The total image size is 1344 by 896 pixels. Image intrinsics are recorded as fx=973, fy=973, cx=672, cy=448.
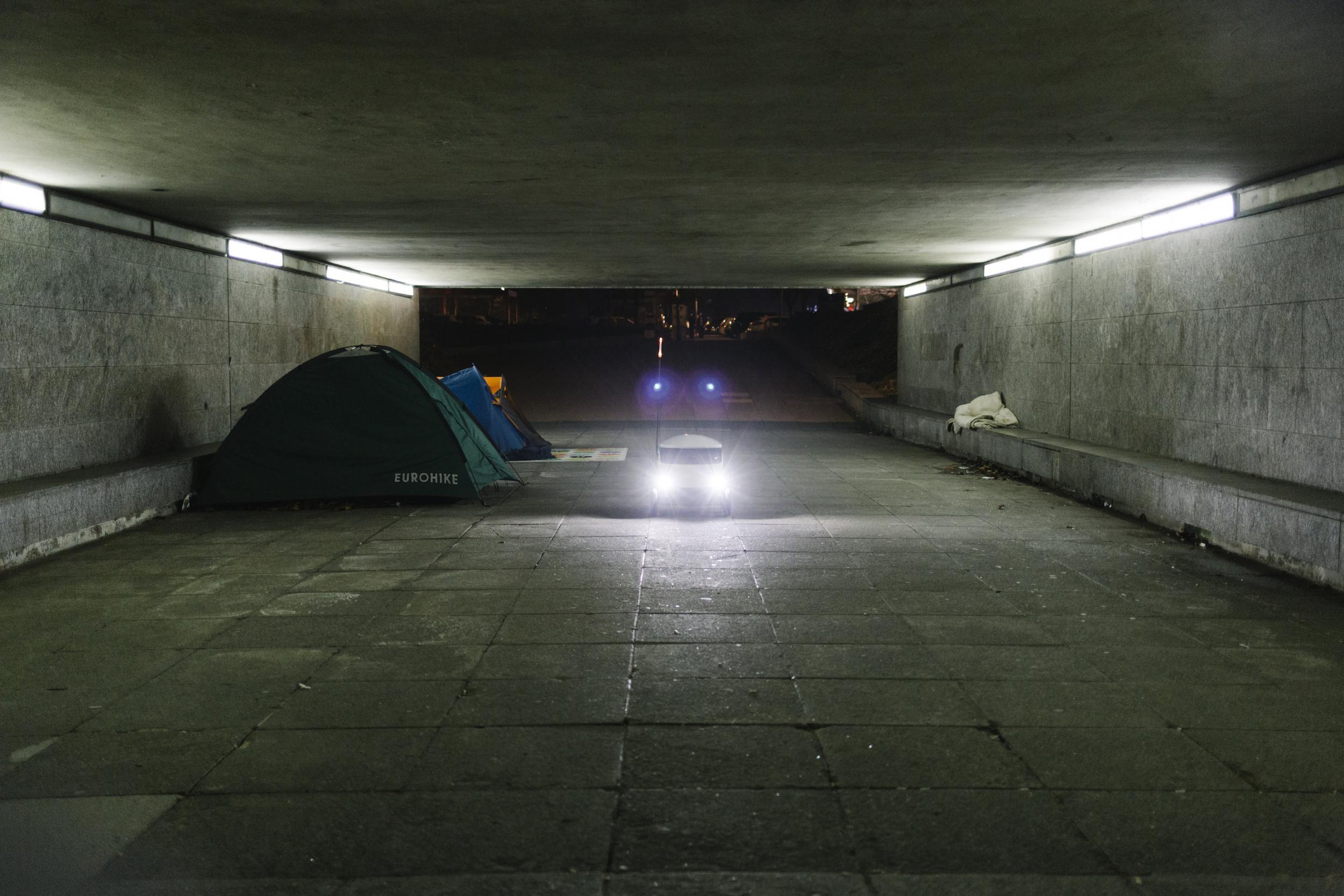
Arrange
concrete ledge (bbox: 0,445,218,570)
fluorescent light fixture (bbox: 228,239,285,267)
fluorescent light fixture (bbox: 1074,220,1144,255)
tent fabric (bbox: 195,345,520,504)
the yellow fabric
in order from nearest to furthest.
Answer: concrete ledge (bbox: 0,445,218,570) → tent fabric (bbox: 195,345,520,504) → fluorescent light fixture (bbox: 1074,220,1144,255) → fluorescent light fixture (bbox: 228,239,285,267) → the yellow fabric

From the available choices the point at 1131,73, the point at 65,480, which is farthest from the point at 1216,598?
the point at 65,480

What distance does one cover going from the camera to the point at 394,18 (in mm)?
5395

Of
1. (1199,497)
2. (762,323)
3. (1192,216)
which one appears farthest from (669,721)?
(762,323)

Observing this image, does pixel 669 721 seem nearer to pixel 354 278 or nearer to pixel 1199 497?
pixel 1199 497

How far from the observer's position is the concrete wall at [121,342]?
9.64 meters

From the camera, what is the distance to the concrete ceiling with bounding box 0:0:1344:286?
5438 millimetres

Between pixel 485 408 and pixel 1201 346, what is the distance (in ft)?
34.2

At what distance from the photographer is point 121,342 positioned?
11461 millimetres

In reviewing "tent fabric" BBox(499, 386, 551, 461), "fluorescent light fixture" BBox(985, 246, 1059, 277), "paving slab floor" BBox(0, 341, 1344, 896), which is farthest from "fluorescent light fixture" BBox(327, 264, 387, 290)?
"fluorescent light fixture" BBox(985, 246, 1059, 277)

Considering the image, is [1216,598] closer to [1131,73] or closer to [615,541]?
[1131,73]

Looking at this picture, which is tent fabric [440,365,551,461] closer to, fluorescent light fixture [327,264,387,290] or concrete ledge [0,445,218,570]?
fluorescent light fixture [327,264,387,290]

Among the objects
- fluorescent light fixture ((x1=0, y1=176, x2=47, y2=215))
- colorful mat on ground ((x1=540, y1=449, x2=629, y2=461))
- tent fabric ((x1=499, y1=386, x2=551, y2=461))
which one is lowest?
colorful mat on ground ((x1=540, y1=449, x2=629, y2=461))

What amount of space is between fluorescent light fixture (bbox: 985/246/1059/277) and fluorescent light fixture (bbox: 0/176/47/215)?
13.4 metres

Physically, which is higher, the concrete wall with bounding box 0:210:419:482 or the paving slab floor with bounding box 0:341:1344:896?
the concrete wall with bounding box 0:210:419:482
